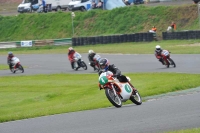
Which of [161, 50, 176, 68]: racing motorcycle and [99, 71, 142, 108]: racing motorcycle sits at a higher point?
[99, 71, 142, 108]: racing motorcycle

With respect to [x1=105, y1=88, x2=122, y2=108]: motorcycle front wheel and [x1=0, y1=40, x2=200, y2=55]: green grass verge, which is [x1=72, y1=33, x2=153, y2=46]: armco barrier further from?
[x1=105, y1=88, x2=122, y2=108]: motorcycle front wheel

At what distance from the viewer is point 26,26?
5884cm

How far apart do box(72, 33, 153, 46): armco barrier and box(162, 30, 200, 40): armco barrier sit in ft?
4.25

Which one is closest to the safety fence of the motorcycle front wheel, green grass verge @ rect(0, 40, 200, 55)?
green grass verge @ rect(0, 40, 200, 55)

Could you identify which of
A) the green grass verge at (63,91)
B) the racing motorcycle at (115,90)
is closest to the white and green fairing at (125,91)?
the racing motorcycle at (115,90)

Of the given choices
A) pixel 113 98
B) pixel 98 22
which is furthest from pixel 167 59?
pixel 98 22

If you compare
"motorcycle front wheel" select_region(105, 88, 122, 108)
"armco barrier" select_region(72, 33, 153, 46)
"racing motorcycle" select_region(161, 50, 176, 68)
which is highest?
"motorcycle front wheel" select_region(105, 88, 122, 108)

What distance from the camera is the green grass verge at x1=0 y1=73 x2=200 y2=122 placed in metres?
14.7

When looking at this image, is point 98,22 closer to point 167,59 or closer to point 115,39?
point 115,39

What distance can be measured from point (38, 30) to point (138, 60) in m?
28.0

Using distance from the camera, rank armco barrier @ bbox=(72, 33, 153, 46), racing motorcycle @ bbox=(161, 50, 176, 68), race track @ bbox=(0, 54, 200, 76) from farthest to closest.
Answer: armco barrier @ bbox=(72, 33, 153, 46)
racing motorcycle @ bbox=(161, 50, 176, 68)
race track @ bbox=(0, 54, 200, 76)

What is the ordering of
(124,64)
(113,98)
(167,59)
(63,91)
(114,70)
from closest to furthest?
(113,98)
(114,70)
(63,91)
(167,59)
(124,64)

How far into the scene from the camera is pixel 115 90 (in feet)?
44.8

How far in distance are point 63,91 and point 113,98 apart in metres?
6.82
